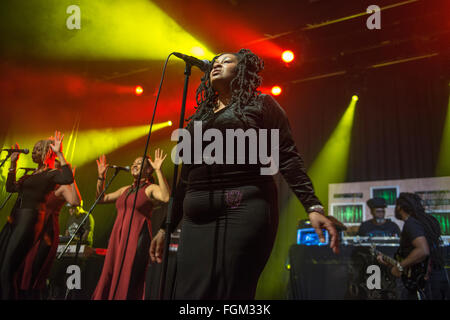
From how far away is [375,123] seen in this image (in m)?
8.24

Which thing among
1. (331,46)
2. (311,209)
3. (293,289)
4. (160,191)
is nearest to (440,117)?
(331,46)

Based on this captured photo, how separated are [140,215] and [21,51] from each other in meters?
3.22

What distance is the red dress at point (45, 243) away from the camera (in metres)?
3.49

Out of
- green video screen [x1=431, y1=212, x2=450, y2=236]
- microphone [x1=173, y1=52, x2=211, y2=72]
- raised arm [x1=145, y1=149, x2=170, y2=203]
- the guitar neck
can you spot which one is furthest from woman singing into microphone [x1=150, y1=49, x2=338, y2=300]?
green video screen [x1=431, y1=212, x2=450, y2=236]

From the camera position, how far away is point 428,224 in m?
4.66

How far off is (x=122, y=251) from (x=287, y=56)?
4841 mm

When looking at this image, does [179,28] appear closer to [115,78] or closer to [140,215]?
[115,78]

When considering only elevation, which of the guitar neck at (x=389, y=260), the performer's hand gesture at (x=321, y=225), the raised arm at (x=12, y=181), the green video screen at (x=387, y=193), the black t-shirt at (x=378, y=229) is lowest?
the guitar neck at (x=389, y=260)

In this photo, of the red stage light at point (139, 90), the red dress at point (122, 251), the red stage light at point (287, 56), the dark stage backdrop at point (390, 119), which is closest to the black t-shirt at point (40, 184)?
the red dress at point (122, 251)

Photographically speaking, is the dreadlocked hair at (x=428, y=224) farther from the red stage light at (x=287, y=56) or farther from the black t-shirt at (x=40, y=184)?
the black t-shirt at (x=40, y=184)

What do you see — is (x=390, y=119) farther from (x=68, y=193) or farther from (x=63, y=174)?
(x=63, y=174)

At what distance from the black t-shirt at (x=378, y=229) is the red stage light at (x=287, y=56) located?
331 cm

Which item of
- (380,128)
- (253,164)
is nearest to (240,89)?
(253,164)

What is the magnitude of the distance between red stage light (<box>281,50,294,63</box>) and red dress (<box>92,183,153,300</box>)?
4169 mm
